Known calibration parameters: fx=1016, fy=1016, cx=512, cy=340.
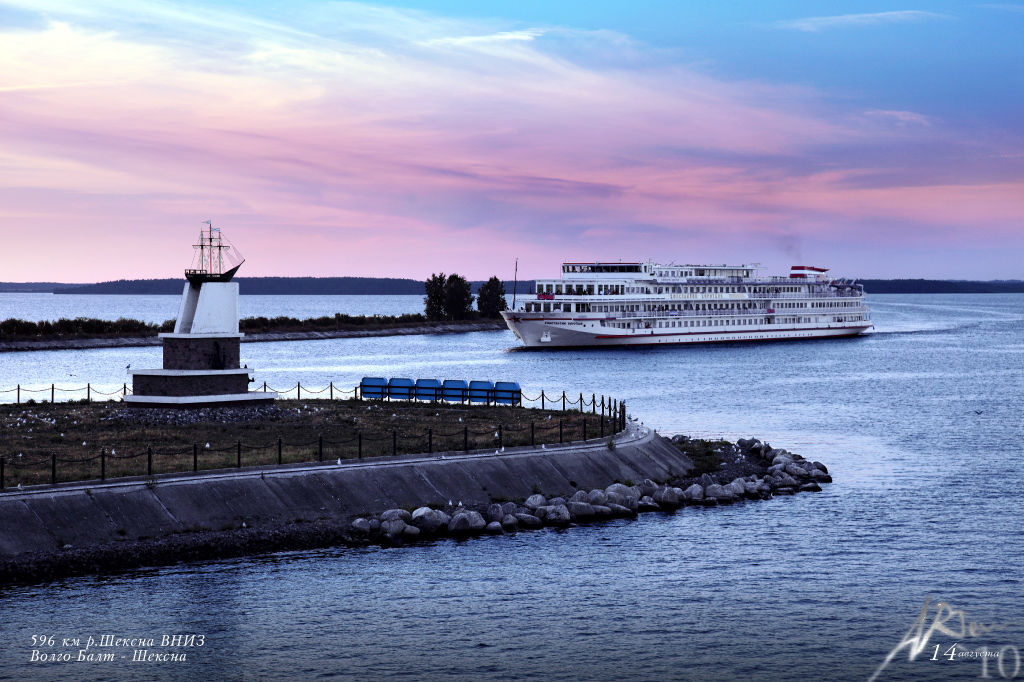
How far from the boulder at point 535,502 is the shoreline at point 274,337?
8895cm

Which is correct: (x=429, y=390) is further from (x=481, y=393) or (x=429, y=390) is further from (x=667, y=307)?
(x=667, y=307)

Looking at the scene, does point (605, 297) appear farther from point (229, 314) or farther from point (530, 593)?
point (530, 593)

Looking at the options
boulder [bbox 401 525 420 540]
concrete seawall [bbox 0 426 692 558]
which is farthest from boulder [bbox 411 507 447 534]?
concrete seawall [bbox 0 426 692 558]

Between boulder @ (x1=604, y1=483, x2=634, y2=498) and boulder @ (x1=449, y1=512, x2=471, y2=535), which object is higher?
boulder @ (x1=604, y1=483, x2=634, y2=498)

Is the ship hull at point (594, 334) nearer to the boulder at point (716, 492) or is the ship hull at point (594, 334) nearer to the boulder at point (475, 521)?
the boulder at point (716, 492)

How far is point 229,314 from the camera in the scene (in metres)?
42.6

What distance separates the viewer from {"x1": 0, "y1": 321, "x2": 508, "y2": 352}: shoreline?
397 feet

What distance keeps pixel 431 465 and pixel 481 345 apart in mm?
107189

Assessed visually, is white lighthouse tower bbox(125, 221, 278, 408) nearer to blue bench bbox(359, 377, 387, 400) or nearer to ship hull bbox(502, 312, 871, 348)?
blue bench bbox(359, 377, 387, 400)

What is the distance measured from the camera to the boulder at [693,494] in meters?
34.7

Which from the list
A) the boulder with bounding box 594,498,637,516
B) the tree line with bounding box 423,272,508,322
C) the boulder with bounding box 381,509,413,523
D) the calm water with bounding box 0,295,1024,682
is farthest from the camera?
the tree line with bounding box 423,272,508,322

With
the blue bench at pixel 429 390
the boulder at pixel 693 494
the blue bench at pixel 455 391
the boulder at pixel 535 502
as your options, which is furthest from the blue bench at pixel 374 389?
the boulder at pixel 535 502

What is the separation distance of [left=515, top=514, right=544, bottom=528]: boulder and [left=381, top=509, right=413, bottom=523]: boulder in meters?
3.36

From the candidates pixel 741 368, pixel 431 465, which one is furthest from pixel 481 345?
pixel 431 465
